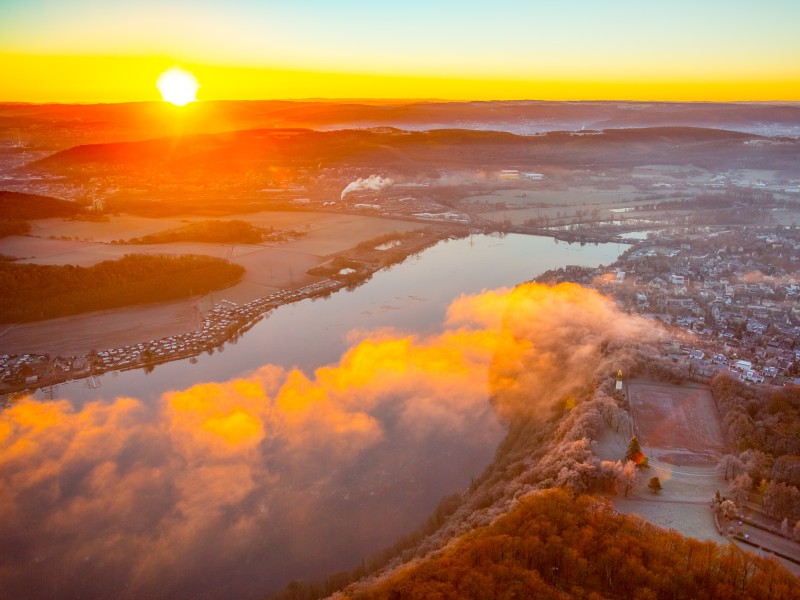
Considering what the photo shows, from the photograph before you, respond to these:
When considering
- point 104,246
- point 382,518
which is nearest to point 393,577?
point 382,518

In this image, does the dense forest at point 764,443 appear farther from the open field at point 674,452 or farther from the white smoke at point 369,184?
the white smoke at point 369,184

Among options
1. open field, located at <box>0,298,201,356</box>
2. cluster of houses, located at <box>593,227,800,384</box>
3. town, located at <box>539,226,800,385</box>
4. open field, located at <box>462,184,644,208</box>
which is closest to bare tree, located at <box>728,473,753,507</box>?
town, located at <box>539,226,800,385</box>

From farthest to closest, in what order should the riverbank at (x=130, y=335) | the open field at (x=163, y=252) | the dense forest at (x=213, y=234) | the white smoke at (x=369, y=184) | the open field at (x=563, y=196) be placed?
the white smoke at (x=369, y=184)
the open field at (x=563, y=196)
the dense forest at (x=213, y=234)
the open field at (x=163, y=252)
the riverbank at (x=130, y=335)

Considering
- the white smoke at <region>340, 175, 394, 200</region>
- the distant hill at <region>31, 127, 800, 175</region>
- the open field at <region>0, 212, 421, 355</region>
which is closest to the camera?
the open field at <region>0, 212, 421, 355</region>

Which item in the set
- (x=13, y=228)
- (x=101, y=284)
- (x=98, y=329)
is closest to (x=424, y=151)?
(x=13, y=228)

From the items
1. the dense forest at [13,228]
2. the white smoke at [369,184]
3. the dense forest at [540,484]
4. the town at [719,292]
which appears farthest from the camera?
the white smoke at [369,184]

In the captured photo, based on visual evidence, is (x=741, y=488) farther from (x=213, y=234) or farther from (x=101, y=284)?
(x=213, y=234)

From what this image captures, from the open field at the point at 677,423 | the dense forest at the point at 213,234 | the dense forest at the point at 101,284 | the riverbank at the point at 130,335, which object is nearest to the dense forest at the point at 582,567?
the open field at the point at 677,423

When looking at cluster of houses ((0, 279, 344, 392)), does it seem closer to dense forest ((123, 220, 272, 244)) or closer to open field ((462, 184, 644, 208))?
dense forest ((123, 220, 272, 244))
